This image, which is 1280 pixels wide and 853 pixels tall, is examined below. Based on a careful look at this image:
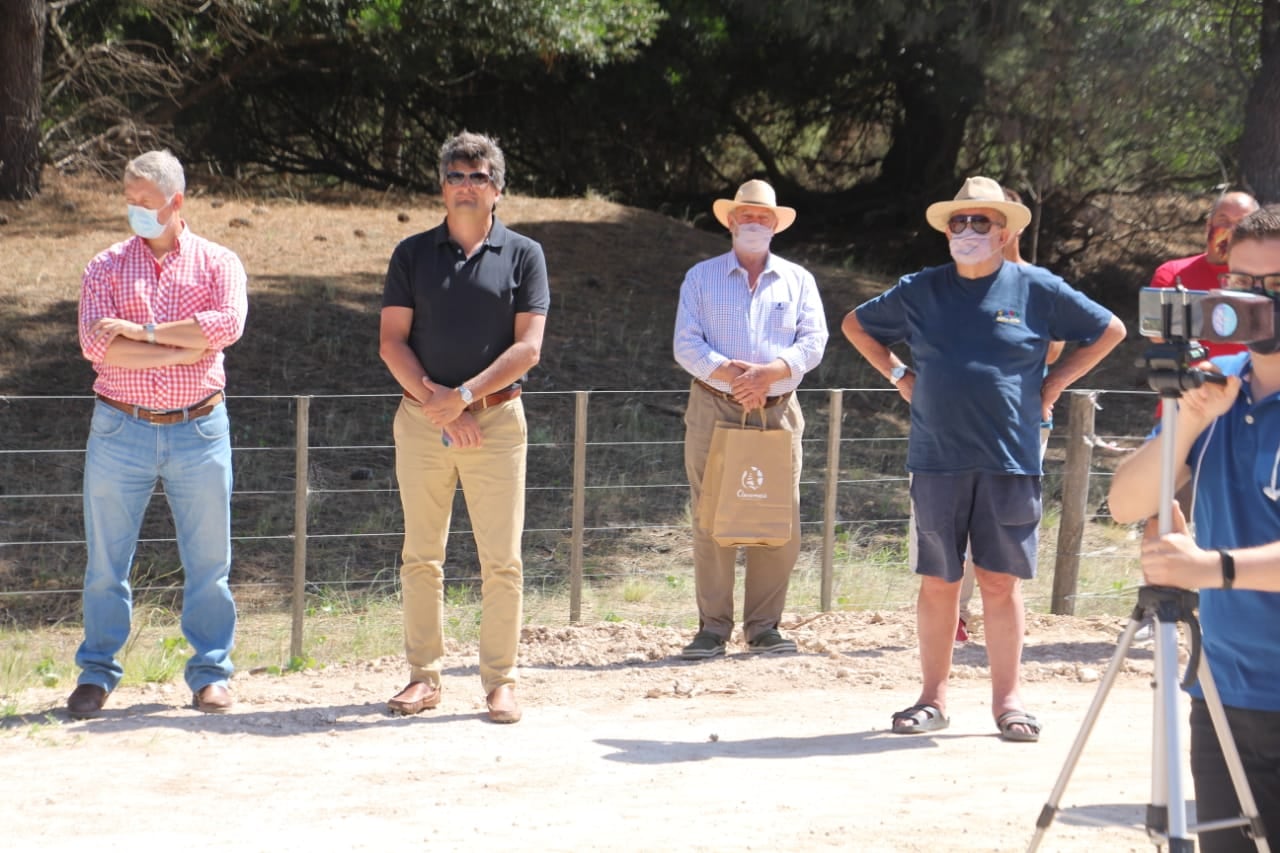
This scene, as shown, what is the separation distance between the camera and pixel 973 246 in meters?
5.88

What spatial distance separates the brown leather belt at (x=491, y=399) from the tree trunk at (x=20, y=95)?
10490 mm

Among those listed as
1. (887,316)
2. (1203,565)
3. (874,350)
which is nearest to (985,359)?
(887,316)

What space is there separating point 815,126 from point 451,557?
39.6 ft

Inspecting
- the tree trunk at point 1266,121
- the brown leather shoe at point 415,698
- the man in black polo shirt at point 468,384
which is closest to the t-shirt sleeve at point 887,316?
the man in black polo shirt at point 468,384

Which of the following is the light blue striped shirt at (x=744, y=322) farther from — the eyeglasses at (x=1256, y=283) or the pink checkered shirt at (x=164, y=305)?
the eyeglasses at (x=1256, y=283)

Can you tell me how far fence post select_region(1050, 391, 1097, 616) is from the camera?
848 centimetres

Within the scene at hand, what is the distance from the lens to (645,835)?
482 cm

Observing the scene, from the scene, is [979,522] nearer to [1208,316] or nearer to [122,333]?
[1208,316]

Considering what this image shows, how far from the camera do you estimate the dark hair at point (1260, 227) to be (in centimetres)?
340

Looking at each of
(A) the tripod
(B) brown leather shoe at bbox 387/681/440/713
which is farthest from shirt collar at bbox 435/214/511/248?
(A) the tripod

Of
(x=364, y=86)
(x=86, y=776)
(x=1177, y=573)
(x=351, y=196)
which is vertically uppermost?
(x=364, y=86)

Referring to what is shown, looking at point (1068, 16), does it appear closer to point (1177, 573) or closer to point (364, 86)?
point (364, 86)

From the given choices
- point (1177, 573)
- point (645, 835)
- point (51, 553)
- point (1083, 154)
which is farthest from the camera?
point (1083, 154)

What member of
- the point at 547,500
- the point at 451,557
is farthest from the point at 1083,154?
the point at 451,557
